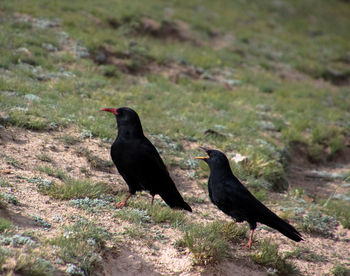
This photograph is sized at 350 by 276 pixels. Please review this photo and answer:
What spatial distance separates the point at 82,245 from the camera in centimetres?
473

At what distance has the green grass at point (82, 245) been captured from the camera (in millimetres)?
4539

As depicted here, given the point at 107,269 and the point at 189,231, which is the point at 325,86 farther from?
the point at 107,269

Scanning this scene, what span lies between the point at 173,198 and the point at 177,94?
6.26m

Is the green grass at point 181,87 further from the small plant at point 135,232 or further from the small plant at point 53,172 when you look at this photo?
the small plant at point 135,232

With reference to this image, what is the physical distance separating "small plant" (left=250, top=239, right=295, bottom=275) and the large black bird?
138 centimetres

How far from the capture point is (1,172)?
6.13m

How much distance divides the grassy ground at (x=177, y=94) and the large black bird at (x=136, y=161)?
0.33m

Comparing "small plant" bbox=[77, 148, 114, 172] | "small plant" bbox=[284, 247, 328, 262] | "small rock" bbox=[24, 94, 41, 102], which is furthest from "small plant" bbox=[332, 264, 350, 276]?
"small rock" bbox=[24, 94, 41, 102]

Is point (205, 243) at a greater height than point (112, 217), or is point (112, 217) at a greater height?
point (205, 243)

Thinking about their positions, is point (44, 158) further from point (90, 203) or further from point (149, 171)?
point (149, 171)

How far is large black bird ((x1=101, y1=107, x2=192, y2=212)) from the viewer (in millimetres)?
5980

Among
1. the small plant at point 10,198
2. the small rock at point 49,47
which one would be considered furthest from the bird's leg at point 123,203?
the small rock at point 49,47

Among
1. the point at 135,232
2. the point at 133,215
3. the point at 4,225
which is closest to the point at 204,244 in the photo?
the point at 135,232

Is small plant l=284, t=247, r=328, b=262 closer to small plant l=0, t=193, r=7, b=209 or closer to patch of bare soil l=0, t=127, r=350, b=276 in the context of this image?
patch of bare soil l=0, t=127, r=350, b=276
